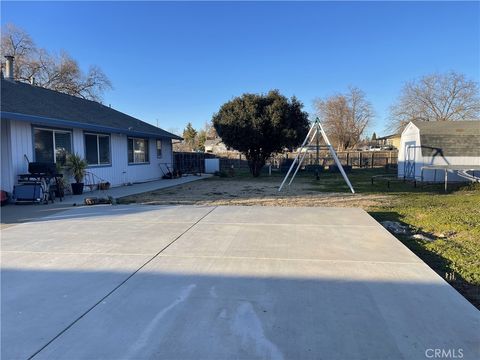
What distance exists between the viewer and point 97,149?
13.8 meters

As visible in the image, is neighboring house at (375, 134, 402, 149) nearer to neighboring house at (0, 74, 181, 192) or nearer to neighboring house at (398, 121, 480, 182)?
neighboring house at (398, 121, 480, 182)

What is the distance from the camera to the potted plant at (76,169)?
38.5 ft

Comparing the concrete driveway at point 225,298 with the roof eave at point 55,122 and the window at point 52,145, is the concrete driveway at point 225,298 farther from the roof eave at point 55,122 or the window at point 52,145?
the window at point 52,145

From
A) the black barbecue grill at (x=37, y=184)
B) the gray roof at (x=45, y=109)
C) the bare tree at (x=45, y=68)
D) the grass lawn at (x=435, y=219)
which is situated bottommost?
the grass lawn at (x=435, y=219)

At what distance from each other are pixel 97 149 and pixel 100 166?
67 cm

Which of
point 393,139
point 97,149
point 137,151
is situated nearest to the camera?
point 97,149

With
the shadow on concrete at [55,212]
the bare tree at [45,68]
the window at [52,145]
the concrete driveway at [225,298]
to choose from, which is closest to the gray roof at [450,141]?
the concrete driveway at [225,298]

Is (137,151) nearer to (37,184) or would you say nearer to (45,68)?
(37,184)

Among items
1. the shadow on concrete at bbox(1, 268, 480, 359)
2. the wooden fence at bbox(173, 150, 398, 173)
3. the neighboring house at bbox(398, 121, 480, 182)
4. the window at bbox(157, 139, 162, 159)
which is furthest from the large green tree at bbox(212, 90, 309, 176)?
the shadow on concrete at bbox(1, 268, 480, 359)

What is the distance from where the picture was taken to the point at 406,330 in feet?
8.66

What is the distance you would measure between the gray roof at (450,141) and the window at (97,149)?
49.1 ft

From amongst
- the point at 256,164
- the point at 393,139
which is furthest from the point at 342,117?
the point at 256,164

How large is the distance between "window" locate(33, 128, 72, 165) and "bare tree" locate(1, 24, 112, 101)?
22.6m

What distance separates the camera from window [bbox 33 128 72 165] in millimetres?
10797
